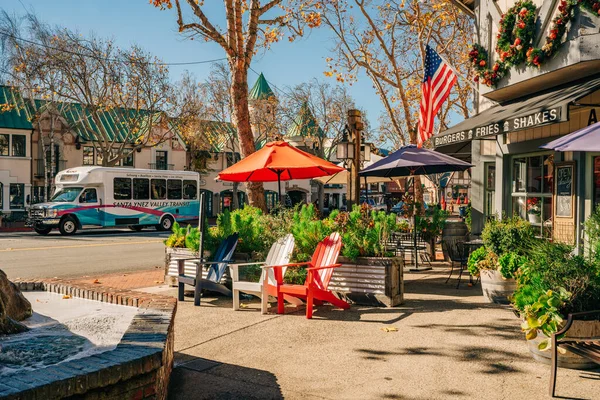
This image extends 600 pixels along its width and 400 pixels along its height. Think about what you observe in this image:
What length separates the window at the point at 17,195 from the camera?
36156mm

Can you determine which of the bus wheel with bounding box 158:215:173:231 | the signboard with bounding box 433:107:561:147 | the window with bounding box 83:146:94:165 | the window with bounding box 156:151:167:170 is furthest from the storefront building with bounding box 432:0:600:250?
the window with bounding box 156:151:167:170

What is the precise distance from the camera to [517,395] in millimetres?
4336

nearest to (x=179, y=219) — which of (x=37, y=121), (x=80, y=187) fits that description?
(x=80, y=187)

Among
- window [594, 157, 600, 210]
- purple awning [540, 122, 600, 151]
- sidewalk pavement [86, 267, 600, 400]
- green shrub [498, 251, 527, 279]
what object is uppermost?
purple awning [540, 122, 600, 151]

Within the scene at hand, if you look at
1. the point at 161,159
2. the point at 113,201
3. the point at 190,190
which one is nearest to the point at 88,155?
the point at 161,159

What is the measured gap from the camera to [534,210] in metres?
10.7

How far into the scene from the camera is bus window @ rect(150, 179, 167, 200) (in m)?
28.3

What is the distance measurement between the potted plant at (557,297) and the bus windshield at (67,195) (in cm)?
2347

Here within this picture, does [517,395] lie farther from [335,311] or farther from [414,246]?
[414,246]

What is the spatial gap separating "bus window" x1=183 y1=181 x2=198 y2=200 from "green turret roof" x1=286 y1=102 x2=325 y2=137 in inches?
544

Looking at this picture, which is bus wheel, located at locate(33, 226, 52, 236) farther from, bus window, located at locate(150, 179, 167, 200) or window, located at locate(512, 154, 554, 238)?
window, located at locate(512, 154, 554, 238)

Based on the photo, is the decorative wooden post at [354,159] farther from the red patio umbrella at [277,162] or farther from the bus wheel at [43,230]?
the bus wheel at [43,230]

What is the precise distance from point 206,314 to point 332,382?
3.17 m

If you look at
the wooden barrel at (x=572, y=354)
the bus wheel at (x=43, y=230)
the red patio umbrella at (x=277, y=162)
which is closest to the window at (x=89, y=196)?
the bus wheel at (x=43, y=230)
